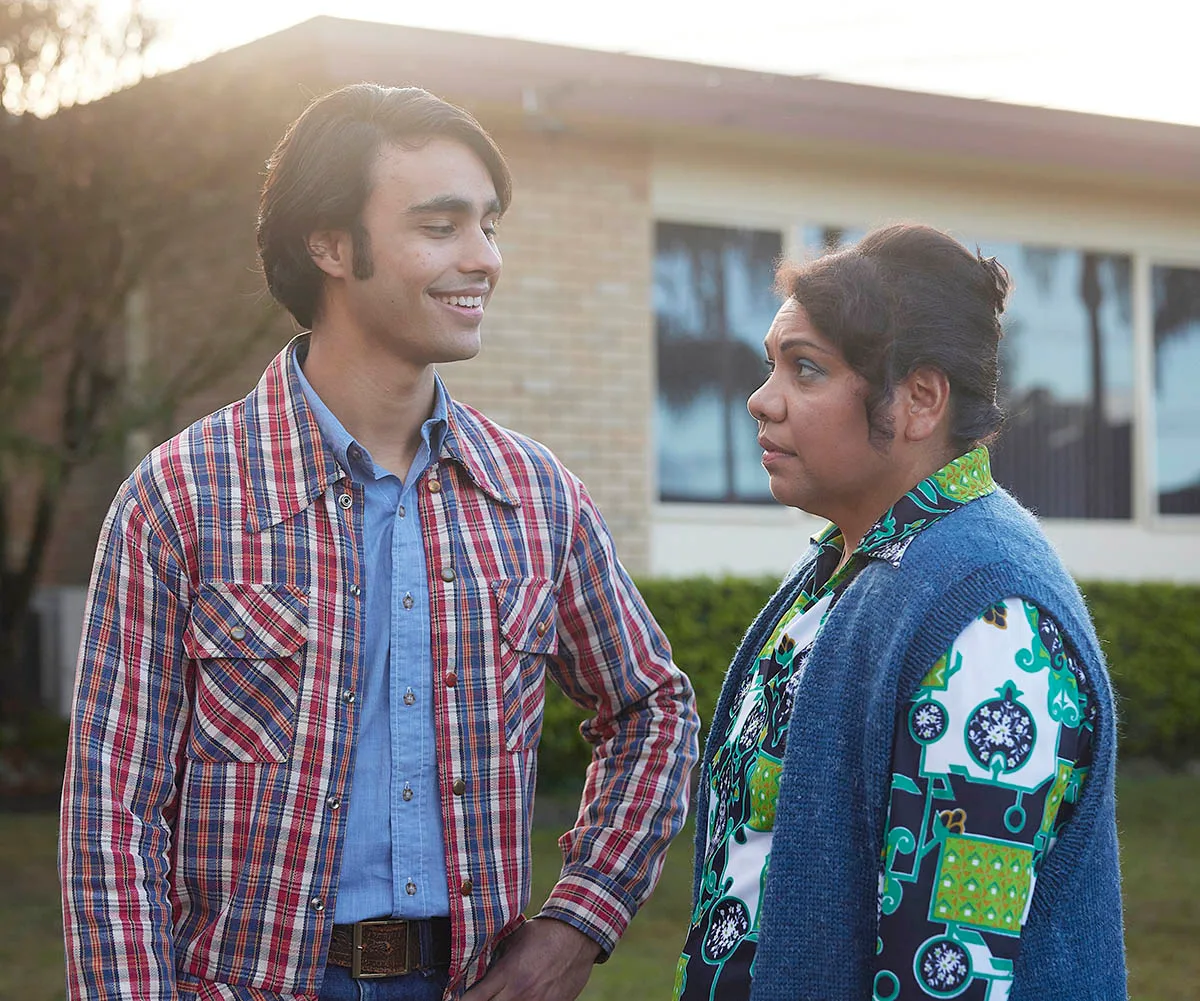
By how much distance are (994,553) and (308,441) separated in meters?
1.21

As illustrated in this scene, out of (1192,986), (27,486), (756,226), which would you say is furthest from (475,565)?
(27,486)

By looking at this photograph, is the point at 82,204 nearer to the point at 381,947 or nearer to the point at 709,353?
the point at 709,353

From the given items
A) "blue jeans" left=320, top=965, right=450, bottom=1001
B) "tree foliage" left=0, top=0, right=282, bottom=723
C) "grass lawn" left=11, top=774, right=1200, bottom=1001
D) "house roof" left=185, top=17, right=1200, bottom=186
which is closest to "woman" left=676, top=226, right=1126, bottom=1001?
"blue jeans" left=320, top=965, right=450, bottom=1001

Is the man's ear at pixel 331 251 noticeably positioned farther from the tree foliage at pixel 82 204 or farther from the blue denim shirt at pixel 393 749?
the tree foliage at pixel 82 204

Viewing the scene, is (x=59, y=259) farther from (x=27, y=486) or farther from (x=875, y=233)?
(x=875, y=233)

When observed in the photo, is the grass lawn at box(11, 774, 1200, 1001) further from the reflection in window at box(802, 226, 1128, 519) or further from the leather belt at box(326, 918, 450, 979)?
the leather belt at box(326, 918, 450, 979)

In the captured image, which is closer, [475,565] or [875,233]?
[875,233]

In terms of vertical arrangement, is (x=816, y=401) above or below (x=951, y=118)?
below

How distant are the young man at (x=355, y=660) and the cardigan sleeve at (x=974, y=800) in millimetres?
854

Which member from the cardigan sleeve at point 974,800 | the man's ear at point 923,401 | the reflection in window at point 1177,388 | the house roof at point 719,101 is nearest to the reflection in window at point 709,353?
the house roof at point 719,101

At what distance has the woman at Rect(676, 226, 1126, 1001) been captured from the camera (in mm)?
2139

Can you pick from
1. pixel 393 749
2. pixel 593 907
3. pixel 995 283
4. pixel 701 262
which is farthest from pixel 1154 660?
pixel 393 749

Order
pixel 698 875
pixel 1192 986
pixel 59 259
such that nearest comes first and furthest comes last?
pixel 698 875
pixel 1192 986
pixel 59 259

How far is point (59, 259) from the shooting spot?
33.6ft
